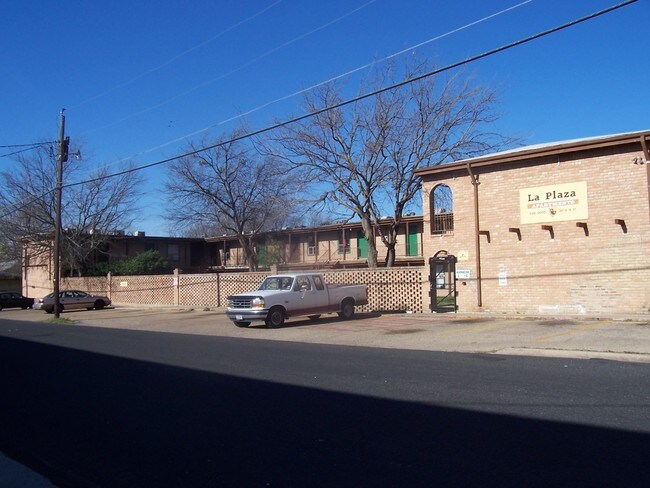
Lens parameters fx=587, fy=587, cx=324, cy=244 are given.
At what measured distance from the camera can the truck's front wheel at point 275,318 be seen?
19703 millimetres

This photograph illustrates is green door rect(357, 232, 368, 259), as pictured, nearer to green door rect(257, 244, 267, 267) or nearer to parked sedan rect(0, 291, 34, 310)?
green door rect(257, 244, 267, 267)

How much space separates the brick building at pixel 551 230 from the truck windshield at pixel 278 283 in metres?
5.55

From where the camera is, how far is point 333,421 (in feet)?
22.7

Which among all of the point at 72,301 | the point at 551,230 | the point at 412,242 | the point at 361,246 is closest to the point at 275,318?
the point at 551,230

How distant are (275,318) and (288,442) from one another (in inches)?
543

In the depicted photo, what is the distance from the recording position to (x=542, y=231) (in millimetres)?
19875

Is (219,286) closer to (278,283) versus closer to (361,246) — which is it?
(278,283)

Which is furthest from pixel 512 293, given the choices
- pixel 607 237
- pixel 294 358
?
pixel 294 358

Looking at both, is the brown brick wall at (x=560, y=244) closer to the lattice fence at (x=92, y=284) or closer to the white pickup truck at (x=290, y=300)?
the white pickup truck at (x=290, y=300)

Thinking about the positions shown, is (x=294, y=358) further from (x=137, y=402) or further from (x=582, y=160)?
(x=582, y=160)

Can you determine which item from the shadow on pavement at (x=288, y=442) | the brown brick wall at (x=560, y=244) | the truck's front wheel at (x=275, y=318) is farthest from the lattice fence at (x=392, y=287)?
the shadow on pavement at (x=288, y=442)

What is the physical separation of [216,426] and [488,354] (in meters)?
7.31

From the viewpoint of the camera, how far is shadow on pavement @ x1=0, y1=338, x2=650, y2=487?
5070mm

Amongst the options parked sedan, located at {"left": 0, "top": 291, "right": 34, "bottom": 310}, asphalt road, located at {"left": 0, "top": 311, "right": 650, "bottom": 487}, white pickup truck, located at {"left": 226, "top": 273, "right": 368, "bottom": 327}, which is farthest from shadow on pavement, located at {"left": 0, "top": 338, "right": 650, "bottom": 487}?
parked sedan, located at {"left": 0, "top": 291, "right": 34, "bottom": 310}
